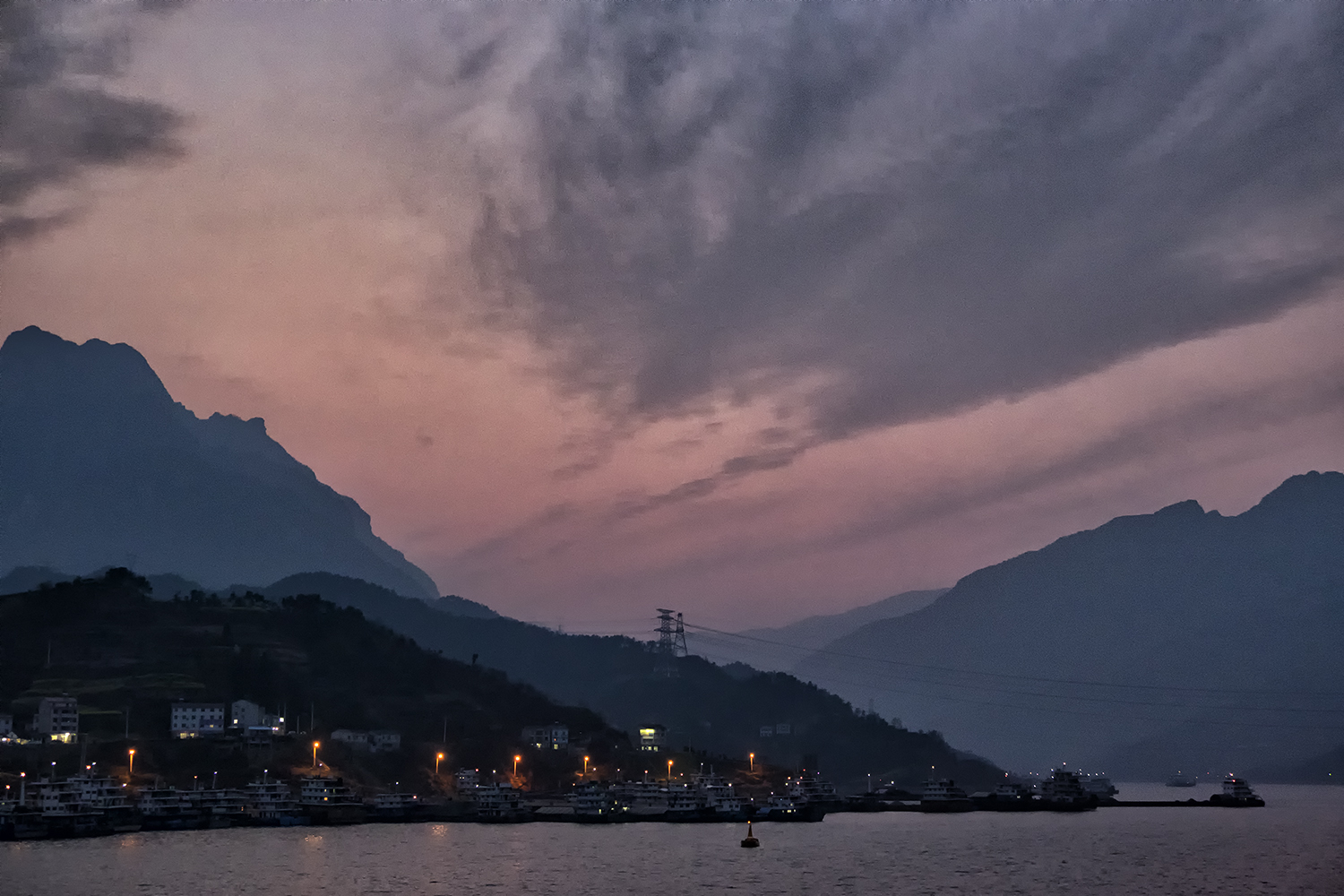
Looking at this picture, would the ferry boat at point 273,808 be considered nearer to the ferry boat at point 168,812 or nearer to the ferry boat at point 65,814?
the ferry boat at point 168,812

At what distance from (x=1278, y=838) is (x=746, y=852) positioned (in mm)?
88438

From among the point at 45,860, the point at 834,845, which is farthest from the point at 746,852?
the point at 45,860

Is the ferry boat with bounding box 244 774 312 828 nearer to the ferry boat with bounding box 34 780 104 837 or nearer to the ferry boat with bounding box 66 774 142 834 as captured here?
the ferry boat with bounding box 66 774 142 834

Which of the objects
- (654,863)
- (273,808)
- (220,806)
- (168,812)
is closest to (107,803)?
(168,812)

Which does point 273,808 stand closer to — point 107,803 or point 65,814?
point 107,803

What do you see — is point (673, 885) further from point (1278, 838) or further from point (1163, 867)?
point (1278, 838)

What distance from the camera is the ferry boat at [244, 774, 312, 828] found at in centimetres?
19050

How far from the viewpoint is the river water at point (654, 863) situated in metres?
111

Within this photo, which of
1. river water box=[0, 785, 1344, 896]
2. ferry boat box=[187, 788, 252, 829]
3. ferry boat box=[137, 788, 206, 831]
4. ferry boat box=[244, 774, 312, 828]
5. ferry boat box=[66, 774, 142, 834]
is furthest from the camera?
ferry boat box=[244, 774, 312, 828]

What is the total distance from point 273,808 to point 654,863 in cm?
8433

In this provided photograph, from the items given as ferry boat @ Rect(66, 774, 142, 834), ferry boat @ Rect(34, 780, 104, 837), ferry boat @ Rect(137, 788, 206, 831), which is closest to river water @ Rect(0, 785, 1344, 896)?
ferry boat @ Rect(137, 788, 206, 831)

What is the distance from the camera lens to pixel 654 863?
135000mm

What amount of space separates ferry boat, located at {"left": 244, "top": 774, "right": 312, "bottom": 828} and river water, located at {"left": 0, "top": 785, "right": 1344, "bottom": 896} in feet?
32.1

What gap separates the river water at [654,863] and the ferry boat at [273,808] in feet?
32.1
